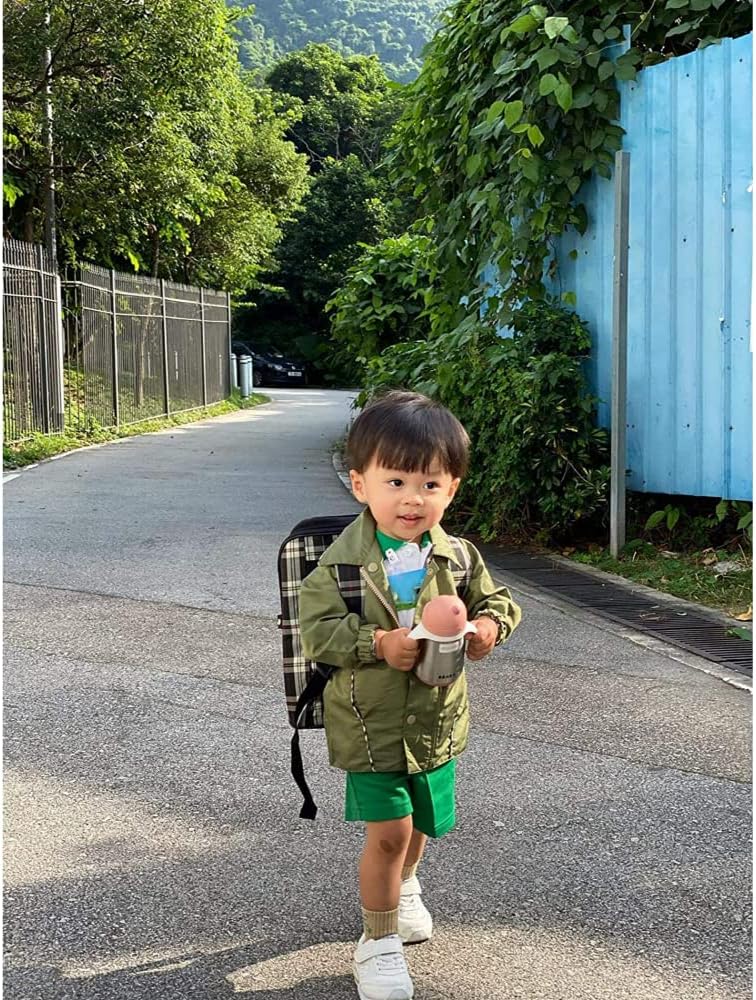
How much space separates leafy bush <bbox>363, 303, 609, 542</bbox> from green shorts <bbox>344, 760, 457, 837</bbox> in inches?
181

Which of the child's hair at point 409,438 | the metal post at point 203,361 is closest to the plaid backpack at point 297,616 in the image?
the child's hair at point 409,438

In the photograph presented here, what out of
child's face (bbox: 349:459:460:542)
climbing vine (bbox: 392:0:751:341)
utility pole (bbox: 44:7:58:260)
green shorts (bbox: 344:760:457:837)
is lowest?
green shorts (bbox: 344:760:457:837)

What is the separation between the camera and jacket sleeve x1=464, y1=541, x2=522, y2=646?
8.84ft

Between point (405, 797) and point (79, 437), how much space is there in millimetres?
14071

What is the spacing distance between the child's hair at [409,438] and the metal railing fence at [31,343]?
11777 mm

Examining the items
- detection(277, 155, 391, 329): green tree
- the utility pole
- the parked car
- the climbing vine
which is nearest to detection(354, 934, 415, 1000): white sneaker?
the climbing vine

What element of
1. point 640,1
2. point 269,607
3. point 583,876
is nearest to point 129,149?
point 640,1

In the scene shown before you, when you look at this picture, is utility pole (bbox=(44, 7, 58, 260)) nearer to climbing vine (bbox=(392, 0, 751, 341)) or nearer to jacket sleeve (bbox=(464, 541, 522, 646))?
climbing vine (bbox=(392, 0, 751, 341))

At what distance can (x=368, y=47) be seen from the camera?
91062 millimetres

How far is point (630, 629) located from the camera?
5691mm

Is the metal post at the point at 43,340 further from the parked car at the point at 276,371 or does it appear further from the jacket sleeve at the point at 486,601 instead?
the parked car at the point at 276,371

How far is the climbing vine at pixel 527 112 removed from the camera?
7.31m

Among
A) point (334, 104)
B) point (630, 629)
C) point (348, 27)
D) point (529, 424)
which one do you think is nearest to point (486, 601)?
point (630, 629)

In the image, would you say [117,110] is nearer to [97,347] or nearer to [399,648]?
[97,347]
